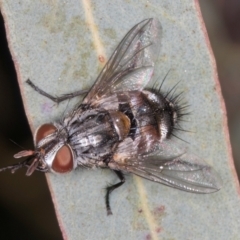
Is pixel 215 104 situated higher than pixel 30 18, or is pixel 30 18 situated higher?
pixel 30 18

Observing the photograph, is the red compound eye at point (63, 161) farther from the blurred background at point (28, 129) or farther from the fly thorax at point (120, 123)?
the blurred background at point (28, 129)

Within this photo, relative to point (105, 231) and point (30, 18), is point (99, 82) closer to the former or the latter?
point (30, 18)

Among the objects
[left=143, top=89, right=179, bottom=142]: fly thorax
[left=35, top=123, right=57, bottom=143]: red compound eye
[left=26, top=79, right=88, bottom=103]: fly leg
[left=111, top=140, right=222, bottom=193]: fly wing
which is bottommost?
[left=111, top=140, right=222, bottom=193]: fly wing

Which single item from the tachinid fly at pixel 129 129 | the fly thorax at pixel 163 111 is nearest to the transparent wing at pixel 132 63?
the tachinid fly at pixel 129 129

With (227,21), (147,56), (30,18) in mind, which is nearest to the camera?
(30,18)

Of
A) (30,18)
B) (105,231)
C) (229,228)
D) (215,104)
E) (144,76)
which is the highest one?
(30,18)

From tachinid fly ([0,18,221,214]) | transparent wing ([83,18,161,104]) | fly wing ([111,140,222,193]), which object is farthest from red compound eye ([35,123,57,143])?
fly wing ([111,140,222,193])

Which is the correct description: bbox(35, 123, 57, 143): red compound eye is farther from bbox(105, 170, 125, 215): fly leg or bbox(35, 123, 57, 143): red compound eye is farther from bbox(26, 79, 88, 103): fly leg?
bbox(105, 170, 125, 215): fly leg

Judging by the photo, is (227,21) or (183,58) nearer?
(183,58)

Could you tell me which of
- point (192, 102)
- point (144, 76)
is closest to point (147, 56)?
point (144, 76)
